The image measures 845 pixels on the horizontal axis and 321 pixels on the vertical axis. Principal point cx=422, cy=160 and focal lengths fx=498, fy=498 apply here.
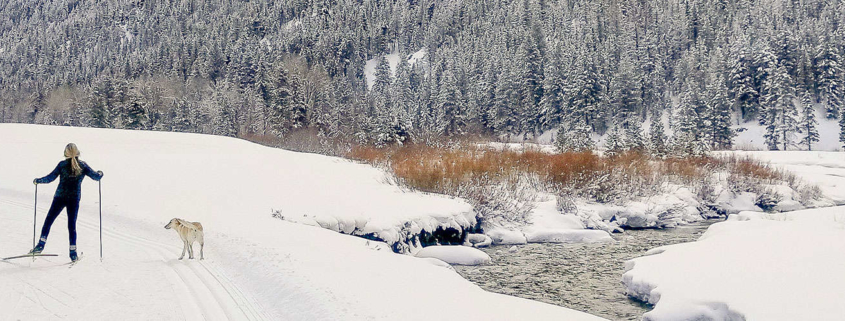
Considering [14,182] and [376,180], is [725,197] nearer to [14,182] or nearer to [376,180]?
[376,180]

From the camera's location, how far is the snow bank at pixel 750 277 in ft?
21.9

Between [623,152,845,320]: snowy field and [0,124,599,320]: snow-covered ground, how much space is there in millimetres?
2024

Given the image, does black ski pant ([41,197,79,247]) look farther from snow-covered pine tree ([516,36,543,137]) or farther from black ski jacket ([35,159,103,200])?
snow-covered pine tree ([516,36,543,137])

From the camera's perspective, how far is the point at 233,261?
23.6 ft

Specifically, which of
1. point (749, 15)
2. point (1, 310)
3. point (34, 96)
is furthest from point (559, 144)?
point (34, 96)

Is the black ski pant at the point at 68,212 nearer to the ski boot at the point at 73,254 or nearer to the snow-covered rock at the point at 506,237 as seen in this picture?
the ski boot at the point at 73,254

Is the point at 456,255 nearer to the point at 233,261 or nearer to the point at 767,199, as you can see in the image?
the point at 233,261

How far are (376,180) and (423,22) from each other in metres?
108

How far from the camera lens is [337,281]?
622 cm

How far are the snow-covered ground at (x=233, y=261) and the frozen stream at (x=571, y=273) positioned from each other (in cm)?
157

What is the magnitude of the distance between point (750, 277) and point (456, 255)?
622 cm

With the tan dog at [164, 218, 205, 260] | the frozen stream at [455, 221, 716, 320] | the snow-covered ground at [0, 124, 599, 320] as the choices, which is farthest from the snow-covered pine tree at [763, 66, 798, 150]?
the tan dog at [164, 218, 205, 260]

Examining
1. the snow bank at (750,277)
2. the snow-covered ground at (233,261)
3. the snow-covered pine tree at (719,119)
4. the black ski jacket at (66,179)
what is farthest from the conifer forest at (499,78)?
the black ski jacket at (66,179)

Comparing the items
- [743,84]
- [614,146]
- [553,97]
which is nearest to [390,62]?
[553,97]
